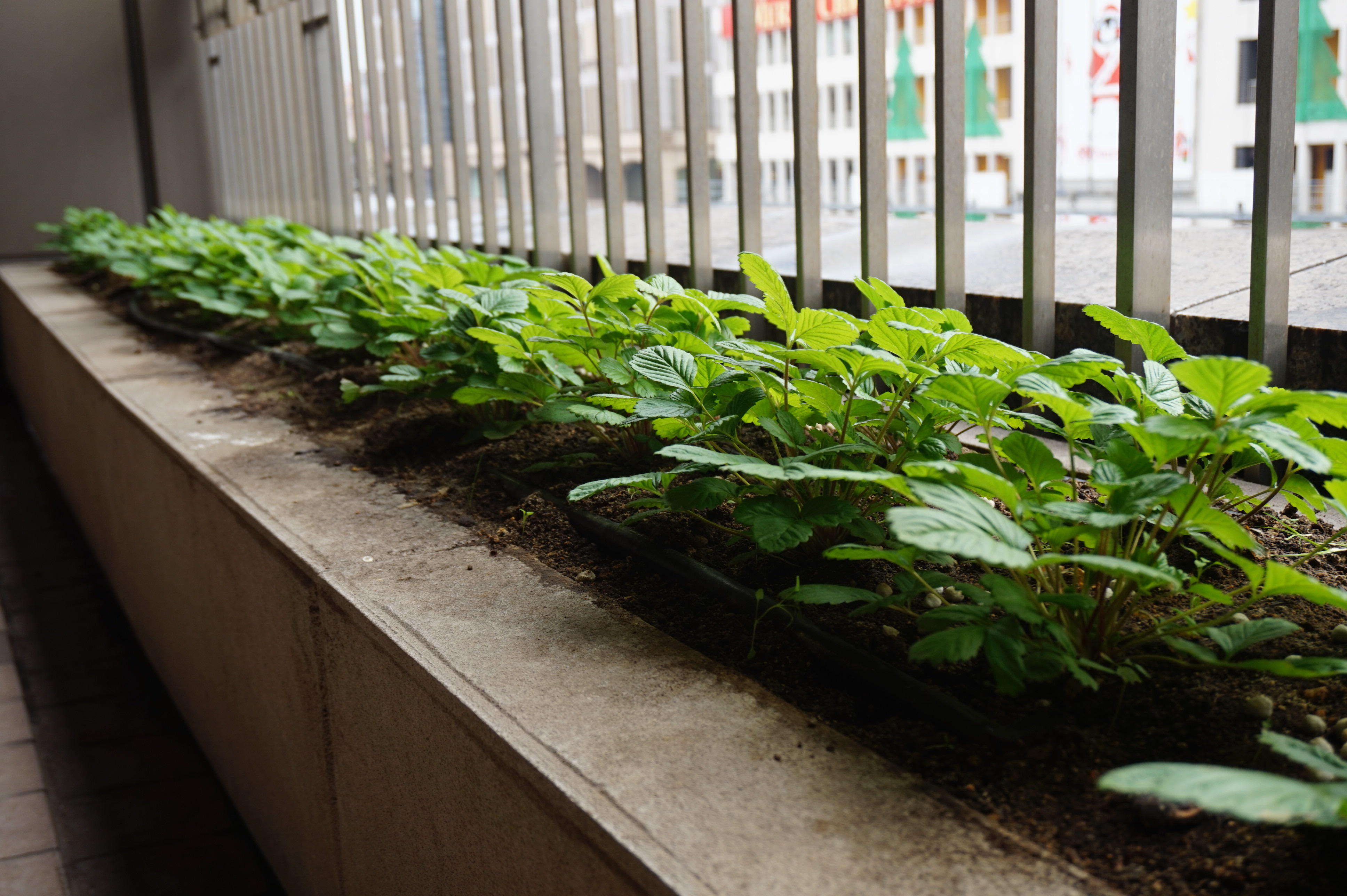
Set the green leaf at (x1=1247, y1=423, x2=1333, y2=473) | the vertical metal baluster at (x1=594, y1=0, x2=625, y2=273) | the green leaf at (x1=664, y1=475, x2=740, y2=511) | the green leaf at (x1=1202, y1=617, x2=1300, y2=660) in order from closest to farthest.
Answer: the green leaf at (x1=1247, y1=423, x2=1333, y2=473), the green leaf at (x1=1202, y1=617, x2=1300, y2=660), the green leaf at (x1=664, y1=475, x2=740, y2=511), the vertical metal baluster at (x1=594, y1=0, x2=625, y2=273)

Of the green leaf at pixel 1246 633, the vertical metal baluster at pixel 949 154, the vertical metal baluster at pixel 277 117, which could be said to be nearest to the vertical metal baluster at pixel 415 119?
the vertical metal baluster at pixel 277 117

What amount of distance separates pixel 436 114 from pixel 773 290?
3.78 meters

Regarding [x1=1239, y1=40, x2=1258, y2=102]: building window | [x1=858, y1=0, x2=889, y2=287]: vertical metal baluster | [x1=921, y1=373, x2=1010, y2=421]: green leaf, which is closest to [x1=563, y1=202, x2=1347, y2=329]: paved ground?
[x1=858, y1=0, x2=889, y2=287]: vertical metal baluster

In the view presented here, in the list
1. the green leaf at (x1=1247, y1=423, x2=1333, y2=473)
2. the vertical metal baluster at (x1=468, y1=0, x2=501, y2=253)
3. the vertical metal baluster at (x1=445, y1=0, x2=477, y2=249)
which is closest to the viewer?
the green leaf at (x1=1247, y1=423, x2=1333, y2=473)

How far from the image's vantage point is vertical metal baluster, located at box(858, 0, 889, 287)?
2.45m

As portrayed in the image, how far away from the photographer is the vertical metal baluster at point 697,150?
3.10 metres

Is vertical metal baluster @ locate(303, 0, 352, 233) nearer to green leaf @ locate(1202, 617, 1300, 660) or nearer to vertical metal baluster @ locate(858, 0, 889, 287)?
vertical metal baluster @ locate(858, 0, 889, 287)

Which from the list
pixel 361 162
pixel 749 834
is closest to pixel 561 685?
pixel 749 834

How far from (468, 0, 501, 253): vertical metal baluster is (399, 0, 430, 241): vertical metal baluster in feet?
1.49

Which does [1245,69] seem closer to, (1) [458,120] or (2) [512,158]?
(1) [458,120]

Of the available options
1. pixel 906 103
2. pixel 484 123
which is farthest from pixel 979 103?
pixel 484 123

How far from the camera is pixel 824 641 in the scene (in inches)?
48.3

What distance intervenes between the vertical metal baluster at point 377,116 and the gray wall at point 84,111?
4.59 m

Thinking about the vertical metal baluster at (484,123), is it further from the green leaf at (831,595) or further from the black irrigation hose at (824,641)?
the green leaf at (831,595)
